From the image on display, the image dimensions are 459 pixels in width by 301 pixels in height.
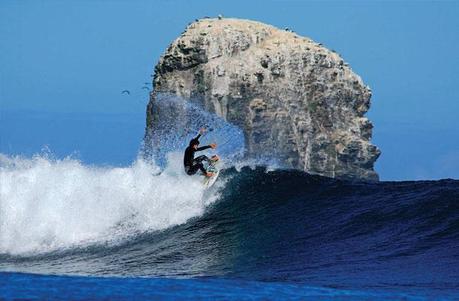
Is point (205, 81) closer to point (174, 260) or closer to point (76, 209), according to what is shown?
point (76, 209)

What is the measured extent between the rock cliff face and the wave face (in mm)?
47409

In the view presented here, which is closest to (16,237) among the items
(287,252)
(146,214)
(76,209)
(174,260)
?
(76,209)

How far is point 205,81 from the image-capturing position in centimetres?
7550

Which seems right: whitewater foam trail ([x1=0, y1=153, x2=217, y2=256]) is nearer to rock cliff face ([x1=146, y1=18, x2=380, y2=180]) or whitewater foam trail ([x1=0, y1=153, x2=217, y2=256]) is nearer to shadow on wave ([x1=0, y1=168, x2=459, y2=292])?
shadow on wave ([x1=0, y1=168, x2=459, y2=292])

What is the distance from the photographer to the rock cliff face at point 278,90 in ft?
246

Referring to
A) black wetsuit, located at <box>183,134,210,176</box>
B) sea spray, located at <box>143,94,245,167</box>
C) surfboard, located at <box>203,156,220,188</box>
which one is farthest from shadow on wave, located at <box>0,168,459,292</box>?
black wetsuit, located at <box>183,134,210,176</box>

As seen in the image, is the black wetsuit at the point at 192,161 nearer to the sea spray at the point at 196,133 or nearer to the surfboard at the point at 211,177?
the surfboard at the point at 211,177

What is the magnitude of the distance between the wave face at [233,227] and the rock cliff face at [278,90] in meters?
47.4

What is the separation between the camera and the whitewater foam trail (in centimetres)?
2233

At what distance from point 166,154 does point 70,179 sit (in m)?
3.58

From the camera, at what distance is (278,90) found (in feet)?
251

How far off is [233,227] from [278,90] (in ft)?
179

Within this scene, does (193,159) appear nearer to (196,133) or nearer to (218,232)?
(218,232)

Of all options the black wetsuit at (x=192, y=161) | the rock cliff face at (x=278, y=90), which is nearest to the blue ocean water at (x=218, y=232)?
the black wetsuit at (x=192, y=161)
